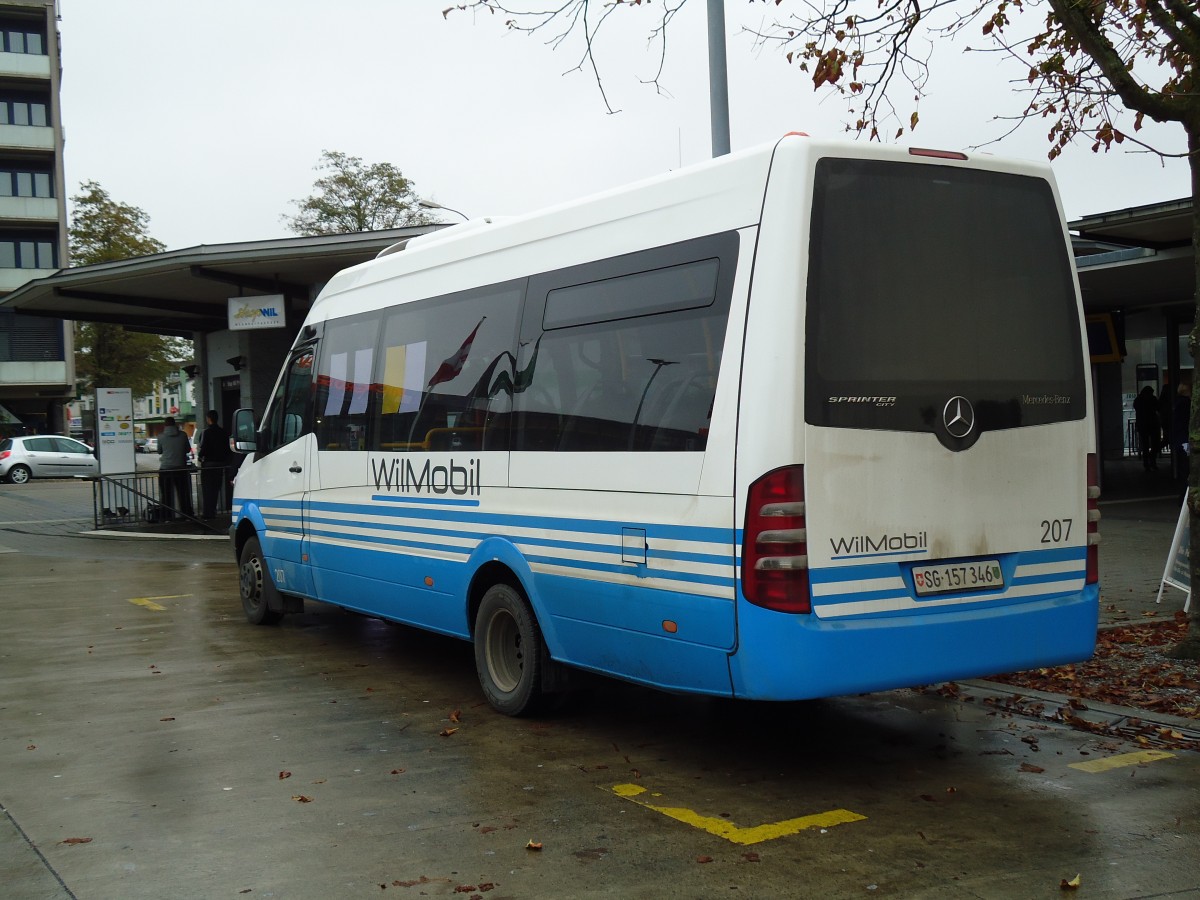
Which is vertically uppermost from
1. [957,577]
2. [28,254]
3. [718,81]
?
[28,254]

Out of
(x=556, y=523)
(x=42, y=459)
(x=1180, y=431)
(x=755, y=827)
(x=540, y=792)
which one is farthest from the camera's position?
(x=42, y=459)

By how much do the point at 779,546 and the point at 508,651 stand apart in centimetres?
251

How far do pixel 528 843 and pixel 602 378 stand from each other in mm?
2448

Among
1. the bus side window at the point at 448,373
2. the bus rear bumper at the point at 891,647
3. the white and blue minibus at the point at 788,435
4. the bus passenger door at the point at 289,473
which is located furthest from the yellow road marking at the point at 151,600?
the bus rear bumper at the point at 891,647

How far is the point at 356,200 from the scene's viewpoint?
62.7 metres

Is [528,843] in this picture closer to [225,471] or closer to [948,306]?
[948,306]

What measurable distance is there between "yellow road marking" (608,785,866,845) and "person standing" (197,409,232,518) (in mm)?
17244

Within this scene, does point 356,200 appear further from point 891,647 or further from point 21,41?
point 891,647

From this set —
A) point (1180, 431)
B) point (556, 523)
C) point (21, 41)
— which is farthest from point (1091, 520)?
point (21, 41)

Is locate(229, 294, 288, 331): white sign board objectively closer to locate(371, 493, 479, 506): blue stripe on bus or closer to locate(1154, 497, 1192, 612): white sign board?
locate(371, 493, 479, 506): blue stripe on bus

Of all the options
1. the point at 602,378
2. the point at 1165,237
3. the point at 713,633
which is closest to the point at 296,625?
the point at 602,378

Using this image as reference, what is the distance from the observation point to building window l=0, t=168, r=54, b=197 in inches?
2413

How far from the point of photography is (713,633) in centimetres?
563

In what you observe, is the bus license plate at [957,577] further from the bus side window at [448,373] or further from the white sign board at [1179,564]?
the white sign board at [1179,564]
